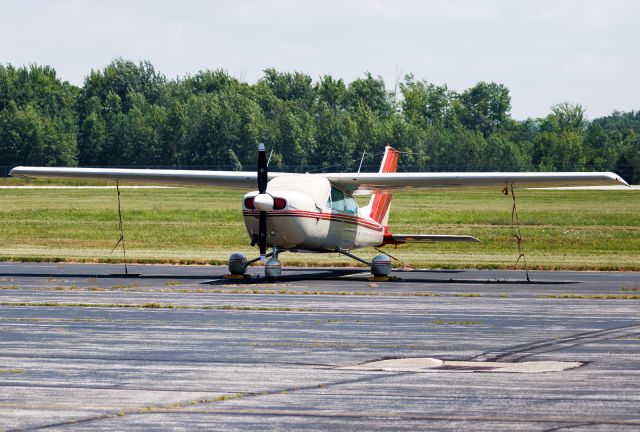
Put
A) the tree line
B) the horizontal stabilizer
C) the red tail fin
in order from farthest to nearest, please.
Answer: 1. the tree line
2. the red tail fin
3. the horizontal stabilizer

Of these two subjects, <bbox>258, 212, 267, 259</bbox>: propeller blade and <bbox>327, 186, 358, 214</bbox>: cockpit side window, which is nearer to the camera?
<bbox>258, 212, 267, 259</bbox>: propeller blade

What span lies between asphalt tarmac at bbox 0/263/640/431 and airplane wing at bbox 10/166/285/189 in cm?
624

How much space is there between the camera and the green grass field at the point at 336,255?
37594mm

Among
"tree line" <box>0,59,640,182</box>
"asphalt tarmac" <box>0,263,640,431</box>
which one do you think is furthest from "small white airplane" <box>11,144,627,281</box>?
"tree line" <box>0,59,640,182</box>

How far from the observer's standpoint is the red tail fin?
32125mm

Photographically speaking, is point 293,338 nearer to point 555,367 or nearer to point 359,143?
point 555,367

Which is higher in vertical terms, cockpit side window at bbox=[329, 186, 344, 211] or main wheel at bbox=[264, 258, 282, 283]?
cockpit side window at bbox=[329, 186, 344, 211]

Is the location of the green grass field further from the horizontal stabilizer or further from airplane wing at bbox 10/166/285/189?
airplane wing at bbox 10/166/285/189

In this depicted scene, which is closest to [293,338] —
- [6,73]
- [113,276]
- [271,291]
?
[271,291]

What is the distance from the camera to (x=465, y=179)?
94.4 feet

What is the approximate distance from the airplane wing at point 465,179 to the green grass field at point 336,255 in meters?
1.39

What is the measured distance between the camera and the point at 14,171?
3077cm

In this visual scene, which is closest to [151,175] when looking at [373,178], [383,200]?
[373,178]

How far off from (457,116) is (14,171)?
12100 cm
